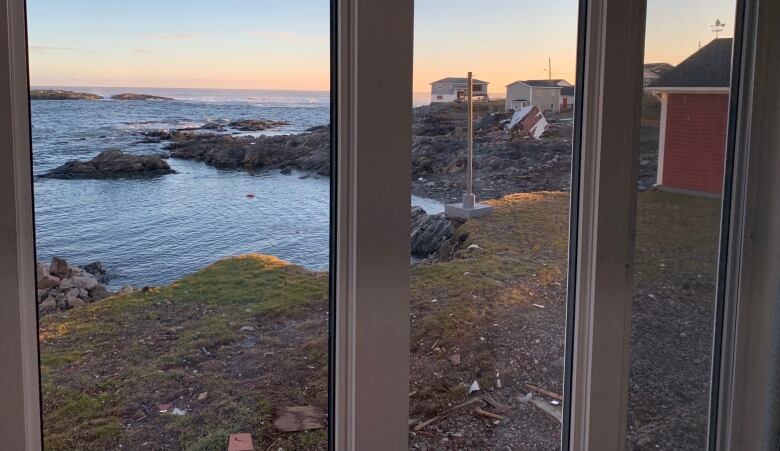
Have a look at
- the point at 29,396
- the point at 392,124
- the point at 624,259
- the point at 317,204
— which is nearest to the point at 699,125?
the point at 624,259

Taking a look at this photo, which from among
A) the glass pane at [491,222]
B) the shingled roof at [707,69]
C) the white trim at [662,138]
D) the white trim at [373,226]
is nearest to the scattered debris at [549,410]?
the glass pane at [491,222]

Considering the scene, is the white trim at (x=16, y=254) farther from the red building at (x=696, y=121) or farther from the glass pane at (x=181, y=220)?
the red building at (x=696, y=121)

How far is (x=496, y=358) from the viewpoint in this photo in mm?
1562

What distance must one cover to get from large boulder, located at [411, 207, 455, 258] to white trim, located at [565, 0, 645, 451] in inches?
13.2

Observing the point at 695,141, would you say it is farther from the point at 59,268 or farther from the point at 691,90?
the point at 59,268

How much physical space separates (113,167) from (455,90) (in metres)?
0.70

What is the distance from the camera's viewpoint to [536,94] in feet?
5.09

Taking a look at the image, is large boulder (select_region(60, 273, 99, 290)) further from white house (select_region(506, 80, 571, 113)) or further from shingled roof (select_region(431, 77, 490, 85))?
white house (select_region(506, 80, 571, 113))

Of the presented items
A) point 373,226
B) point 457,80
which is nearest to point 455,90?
point 457,80

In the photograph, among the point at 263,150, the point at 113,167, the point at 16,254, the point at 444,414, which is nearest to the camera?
the point at 16,254

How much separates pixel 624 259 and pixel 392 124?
659mm

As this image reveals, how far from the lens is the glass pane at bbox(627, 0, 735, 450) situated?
5.41ft

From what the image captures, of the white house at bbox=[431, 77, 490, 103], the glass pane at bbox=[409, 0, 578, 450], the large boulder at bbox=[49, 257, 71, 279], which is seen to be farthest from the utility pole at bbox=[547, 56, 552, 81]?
the large boulder at bbox=[49, 257, 71, 279]

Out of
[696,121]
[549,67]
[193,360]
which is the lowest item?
[193,360]
